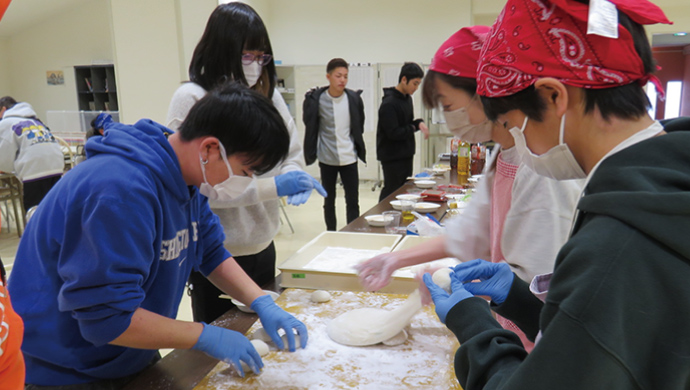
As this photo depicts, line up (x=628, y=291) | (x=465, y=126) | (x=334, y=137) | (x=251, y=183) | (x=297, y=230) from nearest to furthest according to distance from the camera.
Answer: (x=628, y=291) → (x=465, y=126) → (x=251, y=183) → (x=334, y=137) → (x=297, y=230)

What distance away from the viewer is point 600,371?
0.50m

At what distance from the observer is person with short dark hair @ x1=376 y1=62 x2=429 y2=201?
4359 millimetres

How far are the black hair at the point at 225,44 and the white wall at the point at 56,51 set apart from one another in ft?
28.4

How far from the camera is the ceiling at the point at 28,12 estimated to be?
841cm

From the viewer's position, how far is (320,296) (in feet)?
4.85

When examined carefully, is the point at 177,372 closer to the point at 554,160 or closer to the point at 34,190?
the point at 554,160

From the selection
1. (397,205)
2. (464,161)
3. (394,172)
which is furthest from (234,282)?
(394,172)

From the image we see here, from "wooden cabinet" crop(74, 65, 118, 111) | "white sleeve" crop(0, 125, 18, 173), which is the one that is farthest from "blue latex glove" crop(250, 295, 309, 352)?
"wooden cabinet" crop(74, 65, 118, 111)

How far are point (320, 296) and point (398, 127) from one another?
10.4 ft

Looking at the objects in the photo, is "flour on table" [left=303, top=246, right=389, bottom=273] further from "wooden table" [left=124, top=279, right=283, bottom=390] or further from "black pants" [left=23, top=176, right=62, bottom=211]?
"black pants" [left=23, top=176, right=62, bottom=211]

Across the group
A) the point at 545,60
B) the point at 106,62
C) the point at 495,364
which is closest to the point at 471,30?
the point at 545,60

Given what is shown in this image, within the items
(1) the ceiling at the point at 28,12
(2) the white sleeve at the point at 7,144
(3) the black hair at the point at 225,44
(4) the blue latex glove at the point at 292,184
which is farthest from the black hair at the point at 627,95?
(1) the ceiling at the point at 28,12

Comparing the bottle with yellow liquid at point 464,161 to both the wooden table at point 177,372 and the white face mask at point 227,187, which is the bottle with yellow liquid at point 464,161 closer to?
the white face mask at point 227,187

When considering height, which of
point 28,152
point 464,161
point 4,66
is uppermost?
point 4,66
